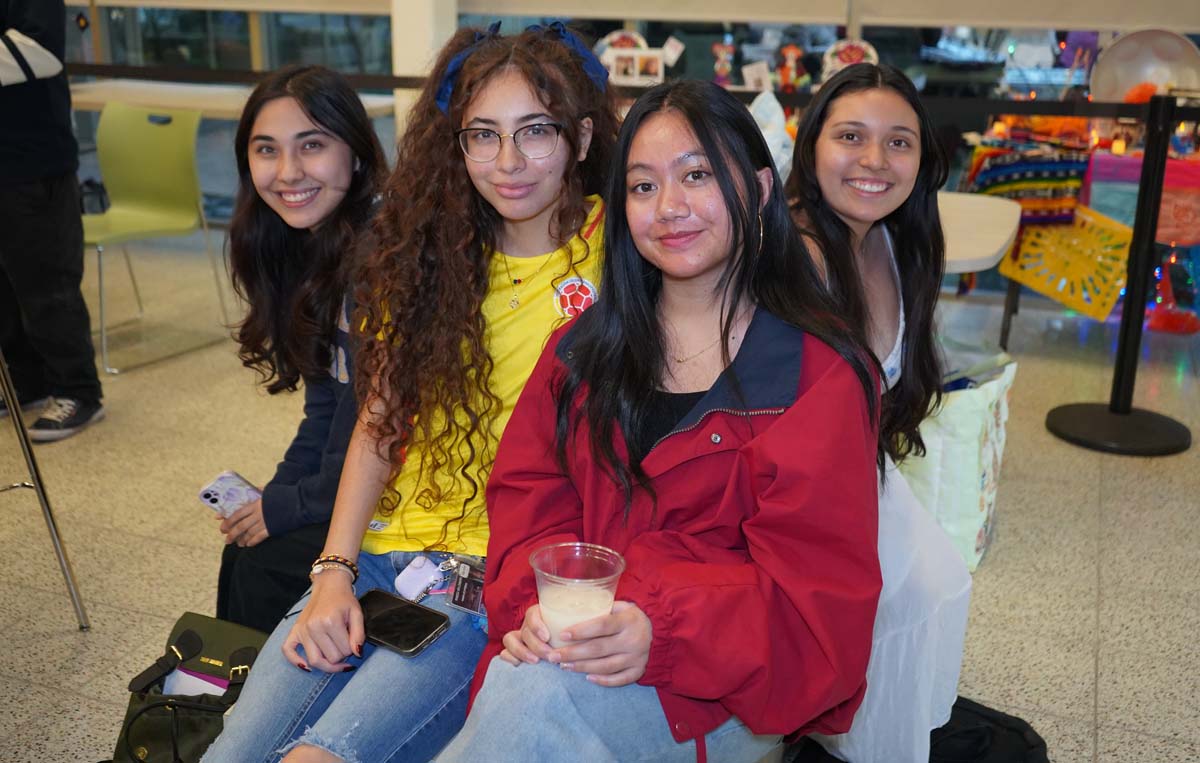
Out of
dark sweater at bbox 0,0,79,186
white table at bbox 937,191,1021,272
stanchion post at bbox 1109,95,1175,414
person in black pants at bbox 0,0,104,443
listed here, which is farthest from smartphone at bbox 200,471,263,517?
stanchion post at bbox 1109,95,1175,414

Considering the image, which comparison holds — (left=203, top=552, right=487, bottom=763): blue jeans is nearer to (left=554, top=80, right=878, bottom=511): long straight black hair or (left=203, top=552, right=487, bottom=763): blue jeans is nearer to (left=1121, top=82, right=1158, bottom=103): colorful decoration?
(left=554, top=80, right=878, bottom=511): long straight black hair

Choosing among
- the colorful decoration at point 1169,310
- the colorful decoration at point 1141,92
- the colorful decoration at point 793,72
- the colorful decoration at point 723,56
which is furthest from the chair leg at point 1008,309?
the colorful decoration at point 723,56

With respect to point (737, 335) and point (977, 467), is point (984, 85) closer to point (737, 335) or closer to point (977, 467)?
point (977, 467)

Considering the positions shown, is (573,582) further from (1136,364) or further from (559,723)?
(1136,364)

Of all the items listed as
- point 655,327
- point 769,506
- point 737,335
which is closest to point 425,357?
point 655,327

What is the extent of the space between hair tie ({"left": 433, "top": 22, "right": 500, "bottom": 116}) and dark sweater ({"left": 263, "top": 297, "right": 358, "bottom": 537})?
41cm

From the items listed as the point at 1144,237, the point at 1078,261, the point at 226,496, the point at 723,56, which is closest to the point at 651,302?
the point at 226,496

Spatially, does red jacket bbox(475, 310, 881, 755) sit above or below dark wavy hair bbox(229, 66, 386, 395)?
below

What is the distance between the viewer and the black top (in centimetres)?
152

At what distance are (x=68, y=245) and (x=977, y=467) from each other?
286 centimetres

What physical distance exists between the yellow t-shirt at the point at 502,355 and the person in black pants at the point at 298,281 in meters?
0.20

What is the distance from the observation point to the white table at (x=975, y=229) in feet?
9.12

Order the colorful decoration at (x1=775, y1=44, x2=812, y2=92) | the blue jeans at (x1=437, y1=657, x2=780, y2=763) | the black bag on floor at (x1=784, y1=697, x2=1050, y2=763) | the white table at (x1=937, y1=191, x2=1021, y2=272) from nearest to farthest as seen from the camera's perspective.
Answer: the blue jeans at (x1=437, y1=657, x2=780, y2=763), the black bag on floor at (x1=784, y1=697, x2=1050, y2=763), the white table at (x1=937, y1=191, x2=1021, y2=272), the colorful decoration at (x1=775, y1=44, x2=812, y2=92)

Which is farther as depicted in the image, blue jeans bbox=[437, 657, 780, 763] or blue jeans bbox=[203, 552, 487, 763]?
blue jeans bbox=[203, 552, 487, 763]
